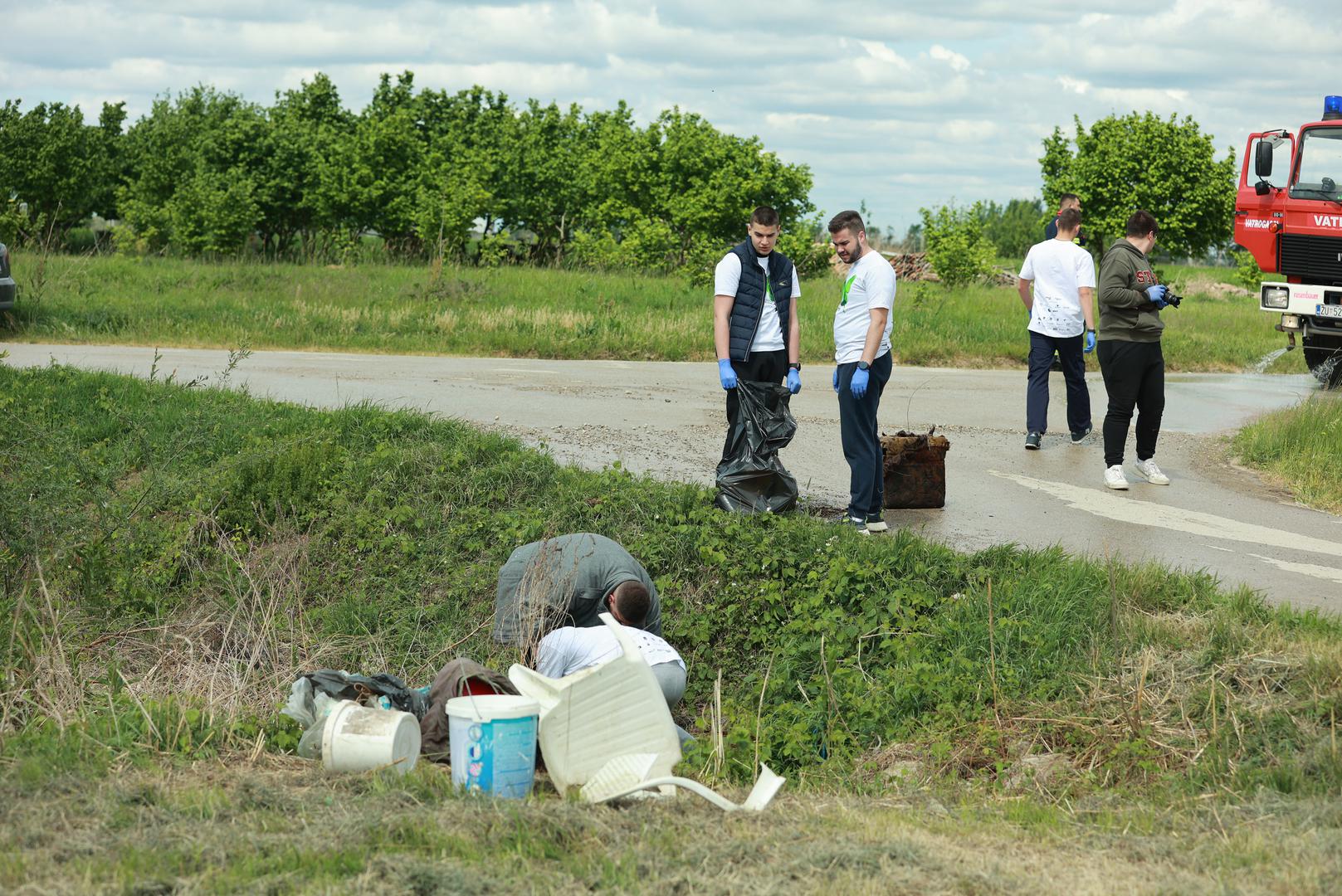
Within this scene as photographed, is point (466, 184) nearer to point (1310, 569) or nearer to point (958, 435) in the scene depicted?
point (958, 435)

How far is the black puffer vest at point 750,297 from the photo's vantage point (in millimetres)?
8203

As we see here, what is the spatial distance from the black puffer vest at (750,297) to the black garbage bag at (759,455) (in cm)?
25

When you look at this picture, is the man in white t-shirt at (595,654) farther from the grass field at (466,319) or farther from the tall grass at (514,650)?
the grass field at (466,319)

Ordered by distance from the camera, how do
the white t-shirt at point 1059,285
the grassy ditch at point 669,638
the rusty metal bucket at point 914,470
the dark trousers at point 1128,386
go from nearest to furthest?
the grassy ditch at point 669,638 → the rusty metal bucket at point 914,470 → the dark trousers at point 1128,386 → the white t-shirt at point 1059,285

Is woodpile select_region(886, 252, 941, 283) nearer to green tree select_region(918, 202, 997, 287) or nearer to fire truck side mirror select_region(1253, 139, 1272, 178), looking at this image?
green tree select_region(918, 202, 997, 287)

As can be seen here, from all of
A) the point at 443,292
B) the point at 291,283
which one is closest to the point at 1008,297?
the point at 443,292

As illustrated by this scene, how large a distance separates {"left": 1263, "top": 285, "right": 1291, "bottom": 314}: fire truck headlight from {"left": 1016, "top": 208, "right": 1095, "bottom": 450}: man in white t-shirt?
6.90 meters

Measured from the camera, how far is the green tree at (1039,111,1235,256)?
3794cm

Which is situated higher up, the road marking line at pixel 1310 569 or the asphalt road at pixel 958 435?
the asphalt road at pixel 958 435

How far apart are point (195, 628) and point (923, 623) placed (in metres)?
4.18

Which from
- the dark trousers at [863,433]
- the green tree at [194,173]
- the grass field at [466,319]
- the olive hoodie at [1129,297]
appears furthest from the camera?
the green tree at [194,173]

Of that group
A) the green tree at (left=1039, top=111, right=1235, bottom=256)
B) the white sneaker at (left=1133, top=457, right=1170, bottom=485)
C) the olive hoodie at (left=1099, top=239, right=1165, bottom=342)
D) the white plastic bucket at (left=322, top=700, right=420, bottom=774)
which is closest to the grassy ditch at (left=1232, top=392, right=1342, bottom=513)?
the white sneaker at (left=1133, top=457, right=1170, bottom=485)

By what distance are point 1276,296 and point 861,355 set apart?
1125cm

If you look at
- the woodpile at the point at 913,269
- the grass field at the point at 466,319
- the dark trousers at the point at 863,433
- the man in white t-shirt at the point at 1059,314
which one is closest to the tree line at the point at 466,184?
the woodpile at the point at 913,269
